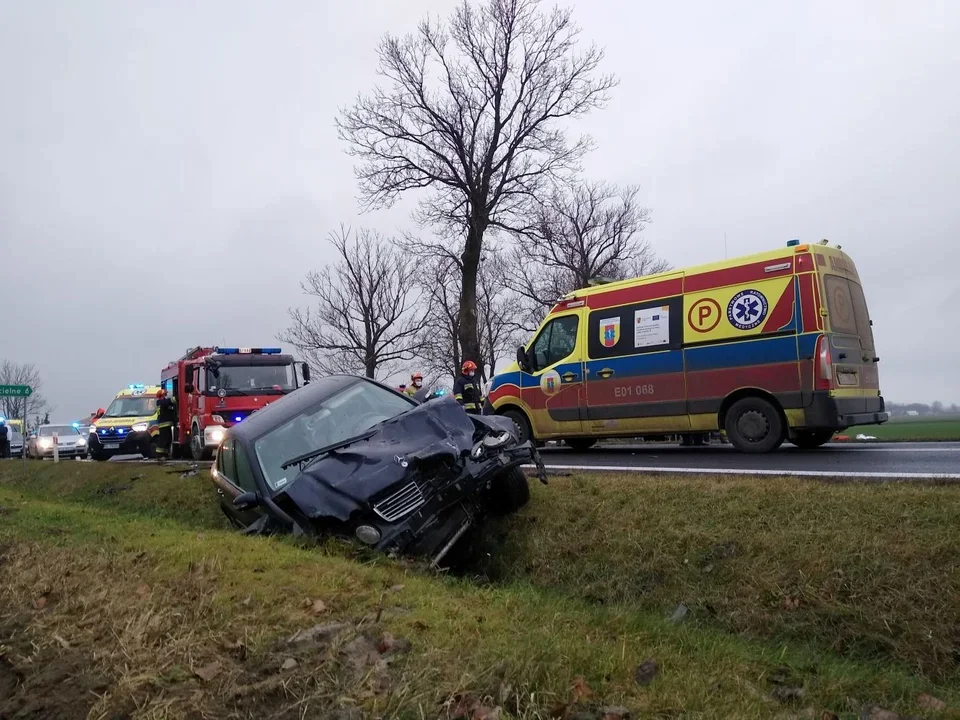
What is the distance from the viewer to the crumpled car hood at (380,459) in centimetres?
537

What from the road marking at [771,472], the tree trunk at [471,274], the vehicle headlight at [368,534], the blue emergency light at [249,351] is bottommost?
the vehicle headlight at [368,534]

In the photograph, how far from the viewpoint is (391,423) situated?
633 centimetres

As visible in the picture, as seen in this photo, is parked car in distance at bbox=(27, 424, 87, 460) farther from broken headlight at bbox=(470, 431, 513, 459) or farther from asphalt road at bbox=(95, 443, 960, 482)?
broken headlight at bbox=(470, 431, 513, 459)

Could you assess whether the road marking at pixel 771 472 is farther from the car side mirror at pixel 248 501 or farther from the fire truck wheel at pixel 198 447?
the fire truck wheel at pixel 198 447

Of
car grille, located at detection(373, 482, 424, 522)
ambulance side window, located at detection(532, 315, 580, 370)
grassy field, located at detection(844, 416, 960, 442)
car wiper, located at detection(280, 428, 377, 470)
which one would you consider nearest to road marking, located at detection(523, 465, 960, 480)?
ambulance side window, located at detection(532, 315, 580, 370)

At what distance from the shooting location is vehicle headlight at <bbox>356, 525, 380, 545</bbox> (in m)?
5.17

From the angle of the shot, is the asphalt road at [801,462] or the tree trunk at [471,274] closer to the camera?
the asphalt road at [801,462]

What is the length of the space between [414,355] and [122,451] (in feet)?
56.2

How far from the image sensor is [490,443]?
6.08m

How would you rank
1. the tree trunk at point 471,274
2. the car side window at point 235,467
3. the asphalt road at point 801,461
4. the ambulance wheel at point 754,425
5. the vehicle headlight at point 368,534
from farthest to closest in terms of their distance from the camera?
the tree trunk at point 471,274 < the ambulance wheel at point 754,425 < the asphalt road at point 801,461 < the car side window at point 235,467 < the vehicle headlight at point 368,534

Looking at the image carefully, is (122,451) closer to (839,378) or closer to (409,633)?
(839,378)

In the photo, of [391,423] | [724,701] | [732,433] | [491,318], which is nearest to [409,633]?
[724,701]

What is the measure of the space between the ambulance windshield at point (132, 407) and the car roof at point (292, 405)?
1781 centimetres

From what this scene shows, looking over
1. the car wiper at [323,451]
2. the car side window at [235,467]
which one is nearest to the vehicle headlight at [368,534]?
the car wiper at [323,451]
